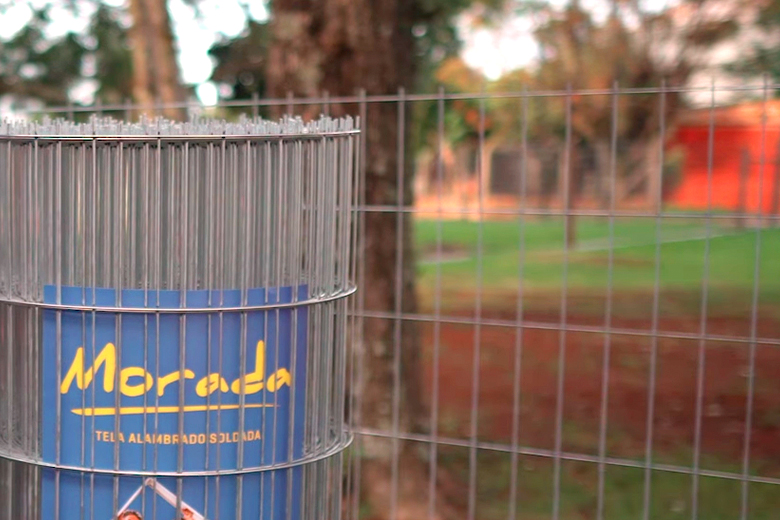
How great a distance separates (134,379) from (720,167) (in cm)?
1927

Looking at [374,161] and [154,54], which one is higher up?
[154,54]

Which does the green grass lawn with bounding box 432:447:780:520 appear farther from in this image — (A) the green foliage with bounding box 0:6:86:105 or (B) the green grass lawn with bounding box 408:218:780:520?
(A) the green foliage with bounding box 0:6:86:105

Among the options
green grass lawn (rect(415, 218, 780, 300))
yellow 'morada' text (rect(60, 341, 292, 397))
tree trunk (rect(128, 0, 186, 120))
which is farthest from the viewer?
green grass lawn (rect(415, 218, 780, 300))

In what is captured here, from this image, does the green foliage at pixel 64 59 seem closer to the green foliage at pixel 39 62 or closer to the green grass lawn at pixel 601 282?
the green foliage at pixel 39 62

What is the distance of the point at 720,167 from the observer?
21.2 m

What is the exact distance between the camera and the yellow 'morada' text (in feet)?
11.2

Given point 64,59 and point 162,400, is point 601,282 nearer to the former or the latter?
point 64,59

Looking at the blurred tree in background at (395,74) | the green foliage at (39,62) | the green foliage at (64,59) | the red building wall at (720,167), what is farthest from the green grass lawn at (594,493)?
the red building wall at (720,167)

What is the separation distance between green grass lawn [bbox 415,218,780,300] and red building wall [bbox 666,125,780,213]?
80 centimetres

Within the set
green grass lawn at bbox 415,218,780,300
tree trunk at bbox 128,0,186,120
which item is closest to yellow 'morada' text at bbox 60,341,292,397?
tree trunk at bbox 128,0,186,120

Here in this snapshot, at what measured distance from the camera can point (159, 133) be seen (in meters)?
3.41

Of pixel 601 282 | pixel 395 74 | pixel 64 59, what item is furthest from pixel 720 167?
pixel 395 74

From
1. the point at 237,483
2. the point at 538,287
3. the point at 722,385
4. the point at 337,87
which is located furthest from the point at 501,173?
the point at 237,483

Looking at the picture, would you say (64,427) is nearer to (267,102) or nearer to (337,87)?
(267,102)
